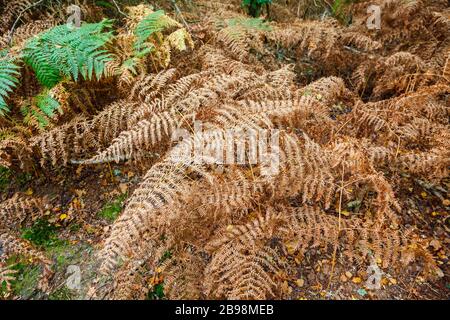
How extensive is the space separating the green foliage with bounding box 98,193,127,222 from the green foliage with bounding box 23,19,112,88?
1084 millimetres

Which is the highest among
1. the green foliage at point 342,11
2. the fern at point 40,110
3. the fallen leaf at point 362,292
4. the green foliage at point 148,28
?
the green foliage at point 148,28

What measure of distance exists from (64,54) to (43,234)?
1522 millimetres

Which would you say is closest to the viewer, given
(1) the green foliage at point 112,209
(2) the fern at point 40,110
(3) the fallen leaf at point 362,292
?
(3) the fallen leaf at point 362,292

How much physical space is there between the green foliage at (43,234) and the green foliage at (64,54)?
120 centimetres

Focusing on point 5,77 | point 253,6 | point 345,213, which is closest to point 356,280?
point 345,213

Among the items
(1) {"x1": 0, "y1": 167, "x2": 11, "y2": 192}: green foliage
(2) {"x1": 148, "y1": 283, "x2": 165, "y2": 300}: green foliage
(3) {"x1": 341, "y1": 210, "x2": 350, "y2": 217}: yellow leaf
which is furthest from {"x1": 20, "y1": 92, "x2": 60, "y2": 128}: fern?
(3) {"x1": 341, "y1": 210, "x2": 350, "y2": 217}: yellow leaf

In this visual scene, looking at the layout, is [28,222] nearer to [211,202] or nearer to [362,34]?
[211,202]

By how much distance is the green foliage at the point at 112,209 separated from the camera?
277 cm

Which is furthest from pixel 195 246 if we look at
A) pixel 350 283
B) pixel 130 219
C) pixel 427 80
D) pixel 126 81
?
pixel 427 80

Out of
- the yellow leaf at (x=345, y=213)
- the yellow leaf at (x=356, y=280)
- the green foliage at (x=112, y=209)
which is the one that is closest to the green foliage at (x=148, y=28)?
the green foliage at (x=112, y=209)

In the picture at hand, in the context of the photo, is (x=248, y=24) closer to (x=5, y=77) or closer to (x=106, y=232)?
(x=5, y=77)

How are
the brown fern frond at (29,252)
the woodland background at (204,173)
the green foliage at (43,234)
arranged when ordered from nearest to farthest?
1. the woodland background at (204,173)
2. the brown fern frond at (29,252)
3. the green foliage at (43,234)

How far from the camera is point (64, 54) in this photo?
102 inches

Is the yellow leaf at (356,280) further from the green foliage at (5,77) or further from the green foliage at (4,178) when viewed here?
the green foliage at (4,178)
